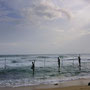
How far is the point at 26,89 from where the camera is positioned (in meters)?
8.27

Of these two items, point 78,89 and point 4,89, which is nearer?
point 78,89

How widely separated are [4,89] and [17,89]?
74 cm

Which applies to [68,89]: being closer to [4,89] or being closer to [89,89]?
[89,89]

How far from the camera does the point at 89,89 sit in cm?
766

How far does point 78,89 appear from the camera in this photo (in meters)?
7.76

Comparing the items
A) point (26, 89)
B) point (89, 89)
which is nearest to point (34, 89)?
point (26, 89)

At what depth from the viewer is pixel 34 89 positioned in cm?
817

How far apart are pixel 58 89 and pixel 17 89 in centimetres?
220

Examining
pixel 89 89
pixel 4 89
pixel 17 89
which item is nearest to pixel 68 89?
pixel 89 89

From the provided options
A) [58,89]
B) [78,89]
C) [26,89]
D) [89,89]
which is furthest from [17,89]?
[89,89]

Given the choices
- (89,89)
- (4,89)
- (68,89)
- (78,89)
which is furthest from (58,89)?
(4,89)

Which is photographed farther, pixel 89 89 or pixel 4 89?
pixel 4 89

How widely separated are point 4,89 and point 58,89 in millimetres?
2945

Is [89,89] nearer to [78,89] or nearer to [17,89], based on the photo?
[78,89]
